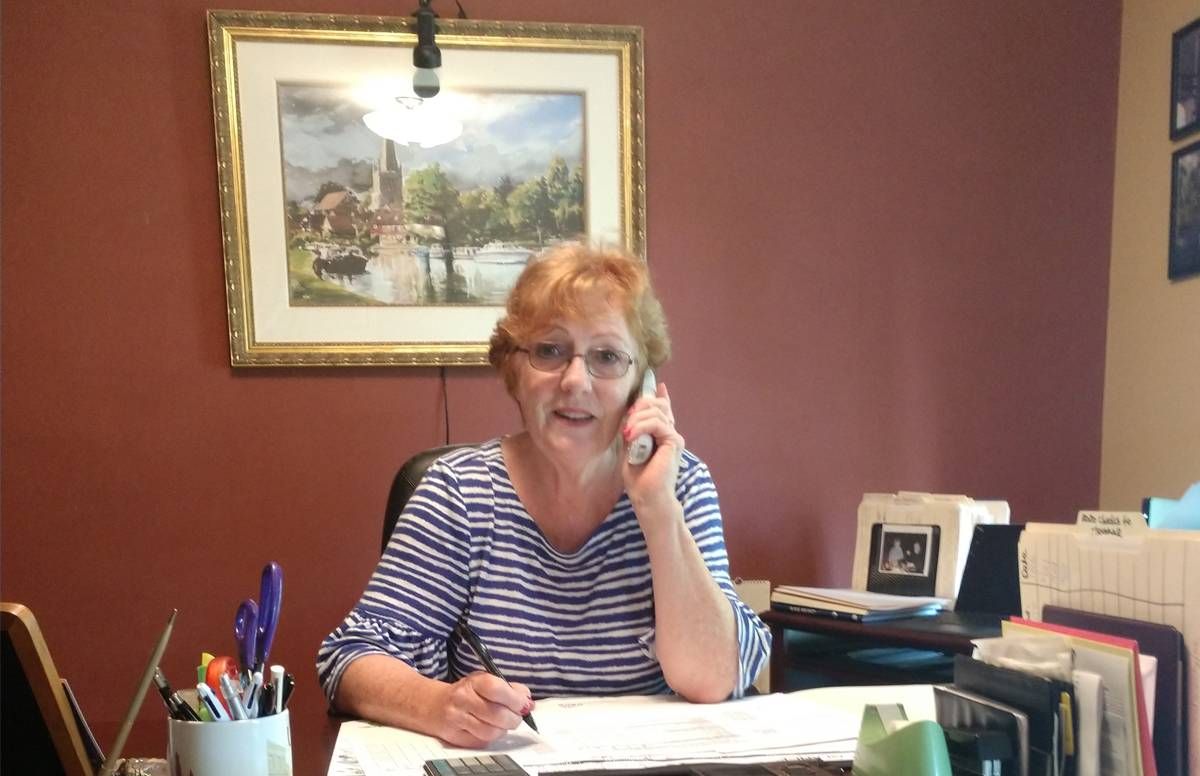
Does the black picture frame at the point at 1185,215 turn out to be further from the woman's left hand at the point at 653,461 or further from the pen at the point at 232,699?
the pen at the point at 232,699

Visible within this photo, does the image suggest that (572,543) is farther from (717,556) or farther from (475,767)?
(475,767)

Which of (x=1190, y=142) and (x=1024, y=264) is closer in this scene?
(x=1190, y=142)

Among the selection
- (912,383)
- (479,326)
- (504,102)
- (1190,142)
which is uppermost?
(504,102)

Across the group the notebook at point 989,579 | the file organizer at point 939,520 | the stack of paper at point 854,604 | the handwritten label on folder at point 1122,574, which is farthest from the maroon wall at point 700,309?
the handwritten label on folder at point 1122,574

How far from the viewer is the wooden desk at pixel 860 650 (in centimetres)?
156

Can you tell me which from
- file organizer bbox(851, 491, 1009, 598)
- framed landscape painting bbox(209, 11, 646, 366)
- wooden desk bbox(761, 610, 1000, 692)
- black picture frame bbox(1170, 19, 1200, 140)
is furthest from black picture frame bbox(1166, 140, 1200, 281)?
framed landscape painting bbox(209, 11, 646, 366)

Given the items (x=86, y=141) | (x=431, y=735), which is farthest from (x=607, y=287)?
(x=86, y=141)

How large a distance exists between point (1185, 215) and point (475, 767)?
1.93 m

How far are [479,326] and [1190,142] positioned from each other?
160 cm

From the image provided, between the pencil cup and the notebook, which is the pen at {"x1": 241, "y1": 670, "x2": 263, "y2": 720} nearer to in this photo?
the pencil cup

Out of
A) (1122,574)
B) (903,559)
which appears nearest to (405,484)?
(1122,574)

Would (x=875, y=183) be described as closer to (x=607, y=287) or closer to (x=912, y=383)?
(x=912, y=383)

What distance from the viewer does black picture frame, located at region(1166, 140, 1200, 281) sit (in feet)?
6.25

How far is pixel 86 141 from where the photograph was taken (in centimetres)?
195
